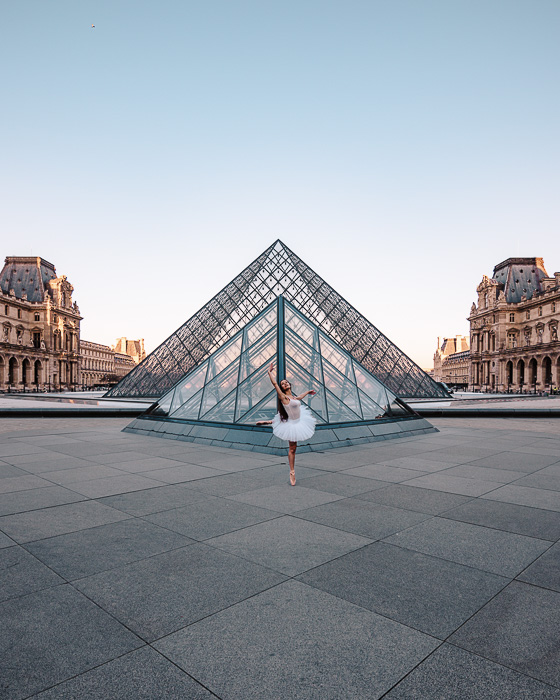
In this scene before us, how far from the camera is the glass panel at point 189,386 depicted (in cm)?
1309

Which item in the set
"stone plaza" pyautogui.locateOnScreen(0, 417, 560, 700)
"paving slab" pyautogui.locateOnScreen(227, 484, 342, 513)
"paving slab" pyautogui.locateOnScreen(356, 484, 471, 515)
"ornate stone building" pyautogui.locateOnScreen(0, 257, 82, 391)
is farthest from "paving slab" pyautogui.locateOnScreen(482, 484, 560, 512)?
"ornate stone building" pyautogui.locateOnScreen(0, 257, 82, 391)

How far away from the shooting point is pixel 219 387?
11.9 m

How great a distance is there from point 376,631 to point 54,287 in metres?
95.1

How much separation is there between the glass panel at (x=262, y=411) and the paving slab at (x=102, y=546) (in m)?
5.97

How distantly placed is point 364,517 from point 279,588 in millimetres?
1820

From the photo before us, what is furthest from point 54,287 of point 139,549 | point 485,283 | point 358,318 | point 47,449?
point 139,549

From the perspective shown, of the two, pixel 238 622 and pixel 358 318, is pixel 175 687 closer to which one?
pixel 238 622

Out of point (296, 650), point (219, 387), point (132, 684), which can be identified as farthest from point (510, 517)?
point (219, 387)

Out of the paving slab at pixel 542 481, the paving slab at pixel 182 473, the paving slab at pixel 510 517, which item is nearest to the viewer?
the paving slab at pixel 510 517

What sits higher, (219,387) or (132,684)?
(219,387)

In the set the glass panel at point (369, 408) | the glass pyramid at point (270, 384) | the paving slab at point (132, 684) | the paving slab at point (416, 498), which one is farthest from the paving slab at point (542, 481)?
the paving slab at point (132, 684)

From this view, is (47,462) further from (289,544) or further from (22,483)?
(289,544)

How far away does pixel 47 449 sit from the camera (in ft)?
30.6

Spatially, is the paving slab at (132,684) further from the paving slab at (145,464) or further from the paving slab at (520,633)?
the paving slab at (145,464)
